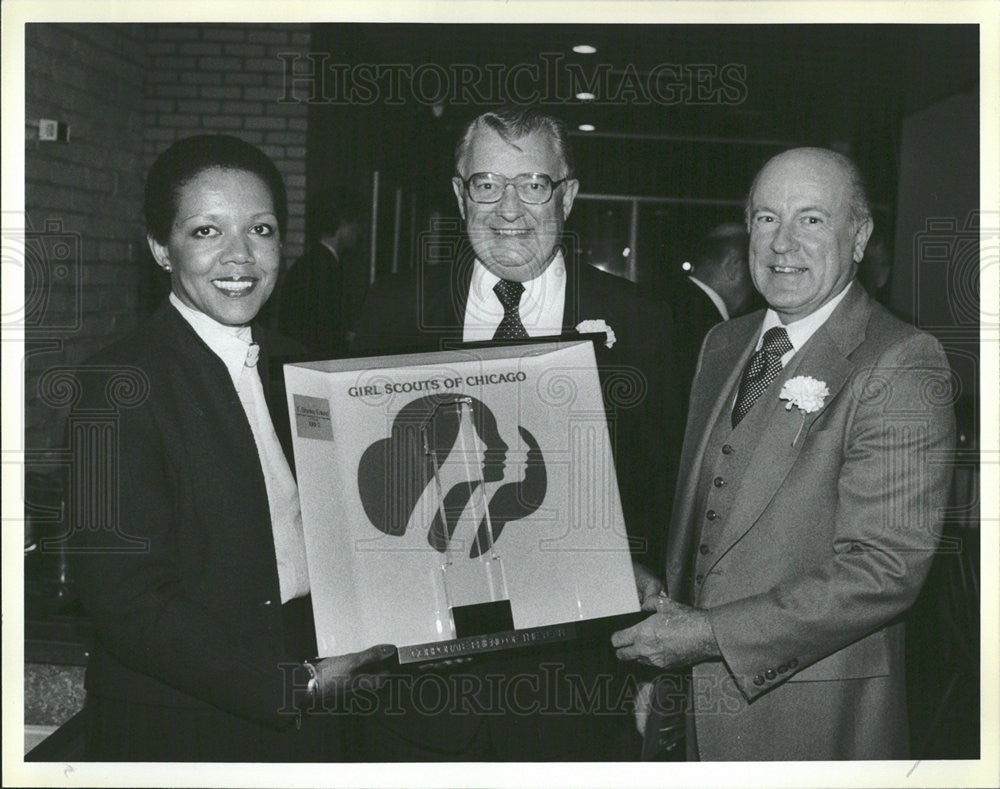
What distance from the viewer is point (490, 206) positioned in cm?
238

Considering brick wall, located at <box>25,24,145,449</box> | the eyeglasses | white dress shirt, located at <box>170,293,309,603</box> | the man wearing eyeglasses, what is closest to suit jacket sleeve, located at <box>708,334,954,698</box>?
the man wearing eyeglasses

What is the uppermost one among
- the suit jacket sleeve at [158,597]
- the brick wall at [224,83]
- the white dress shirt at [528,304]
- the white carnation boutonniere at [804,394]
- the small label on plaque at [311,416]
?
the brick wall at [224,83]

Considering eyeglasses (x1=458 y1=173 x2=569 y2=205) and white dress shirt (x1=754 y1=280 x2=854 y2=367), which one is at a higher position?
eyeglasses (x1=458 y1=173 x2=569 y2=205)

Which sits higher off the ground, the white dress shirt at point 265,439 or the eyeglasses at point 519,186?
the eyeglasses at point 519,186

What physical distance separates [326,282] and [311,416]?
0.64 meters

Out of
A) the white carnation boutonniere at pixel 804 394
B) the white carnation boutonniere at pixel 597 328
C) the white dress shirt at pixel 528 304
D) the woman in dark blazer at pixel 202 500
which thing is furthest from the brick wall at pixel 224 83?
the white carnation boutonniere at pixel 804 394

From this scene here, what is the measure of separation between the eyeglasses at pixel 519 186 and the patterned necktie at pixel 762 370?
65 cm

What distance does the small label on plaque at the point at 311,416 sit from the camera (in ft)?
7.08

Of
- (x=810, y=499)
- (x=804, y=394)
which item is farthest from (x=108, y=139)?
(x=810, y=499)

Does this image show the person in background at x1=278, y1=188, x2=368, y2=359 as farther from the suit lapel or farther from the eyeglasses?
the suit lapel

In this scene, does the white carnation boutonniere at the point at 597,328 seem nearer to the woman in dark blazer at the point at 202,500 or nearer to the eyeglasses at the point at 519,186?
the eyeglasses at the point at 519,186

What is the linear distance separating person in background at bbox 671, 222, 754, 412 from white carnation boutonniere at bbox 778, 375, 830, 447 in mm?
372

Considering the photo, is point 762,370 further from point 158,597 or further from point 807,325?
point 158,597

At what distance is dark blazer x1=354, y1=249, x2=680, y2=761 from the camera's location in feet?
7.89
